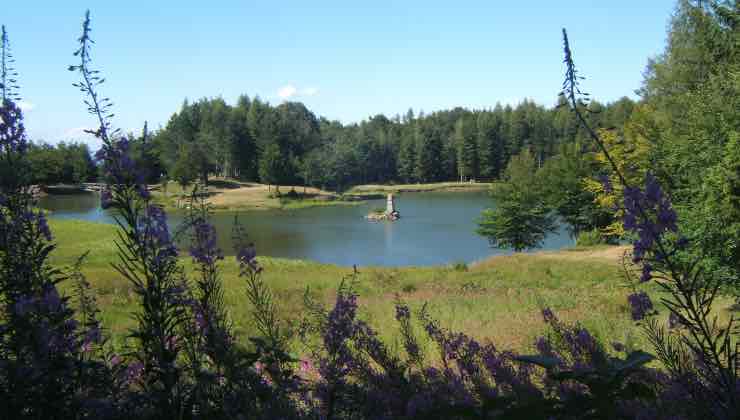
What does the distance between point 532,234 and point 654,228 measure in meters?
42.8

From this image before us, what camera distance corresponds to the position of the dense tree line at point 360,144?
337 feet

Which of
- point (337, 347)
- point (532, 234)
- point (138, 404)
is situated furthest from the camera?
point (532, 234)

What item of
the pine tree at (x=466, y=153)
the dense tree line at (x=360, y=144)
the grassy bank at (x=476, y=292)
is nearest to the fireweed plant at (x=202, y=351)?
the grassy bank at (x=476, y=292)

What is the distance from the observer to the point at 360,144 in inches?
4638

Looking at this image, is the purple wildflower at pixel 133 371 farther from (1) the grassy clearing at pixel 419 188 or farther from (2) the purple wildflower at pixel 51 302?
(1) the grassy clearing at pixel 419 188

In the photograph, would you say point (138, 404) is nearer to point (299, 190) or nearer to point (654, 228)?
point (654, 228)

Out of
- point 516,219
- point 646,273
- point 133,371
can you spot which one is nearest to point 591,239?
point 516,219

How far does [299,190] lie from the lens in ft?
300

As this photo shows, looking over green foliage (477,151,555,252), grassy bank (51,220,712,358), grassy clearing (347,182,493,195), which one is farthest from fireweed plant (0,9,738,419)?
grassy clearing (347,182,493,195)

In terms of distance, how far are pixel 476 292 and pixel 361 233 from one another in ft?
111

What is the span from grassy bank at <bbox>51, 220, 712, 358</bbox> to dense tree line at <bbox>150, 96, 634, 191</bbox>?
225 ft

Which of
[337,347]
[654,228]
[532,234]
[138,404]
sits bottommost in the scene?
[532,234]

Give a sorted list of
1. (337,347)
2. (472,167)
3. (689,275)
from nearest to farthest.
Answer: (689,275)
(337,347)
(472,167)

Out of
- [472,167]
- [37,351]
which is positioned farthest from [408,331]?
[472,167]
